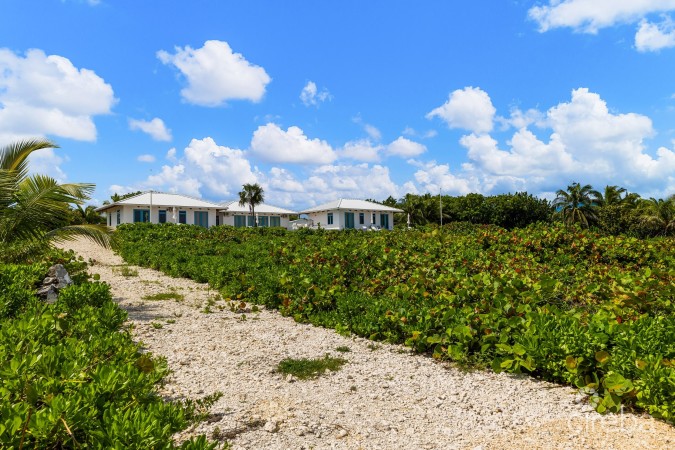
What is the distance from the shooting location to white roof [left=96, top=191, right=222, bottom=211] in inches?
1478

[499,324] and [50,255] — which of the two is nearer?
[499,324]

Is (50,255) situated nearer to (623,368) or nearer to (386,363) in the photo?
(386,363)

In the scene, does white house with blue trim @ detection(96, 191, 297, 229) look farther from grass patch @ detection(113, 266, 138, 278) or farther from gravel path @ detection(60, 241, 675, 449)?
gravel path @ detection(60, 241, 675, 449)

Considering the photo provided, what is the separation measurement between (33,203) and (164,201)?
104 feet

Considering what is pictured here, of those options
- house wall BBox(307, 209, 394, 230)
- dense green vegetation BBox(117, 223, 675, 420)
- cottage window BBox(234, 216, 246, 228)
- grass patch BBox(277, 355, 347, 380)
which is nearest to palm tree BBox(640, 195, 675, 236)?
house wall BBox(307, 209, 394, 230)

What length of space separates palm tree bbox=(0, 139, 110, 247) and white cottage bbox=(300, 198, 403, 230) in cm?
3552

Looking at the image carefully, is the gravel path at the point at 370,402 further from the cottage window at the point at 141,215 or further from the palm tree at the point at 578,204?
the palm tree at the point at 578,204

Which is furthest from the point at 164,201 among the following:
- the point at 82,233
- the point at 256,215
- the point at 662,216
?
the point at 662,216

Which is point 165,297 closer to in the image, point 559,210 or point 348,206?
point 348,206

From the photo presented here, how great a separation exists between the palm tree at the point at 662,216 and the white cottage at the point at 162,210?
38.8 meters

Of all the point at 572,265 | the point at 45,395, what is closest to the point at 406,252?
the point at 572,265

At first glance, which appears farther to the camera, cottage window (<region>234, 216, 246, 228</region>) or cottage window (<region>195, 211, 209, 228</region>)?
cottage window (<region>234, 216, 246, 228</region>)

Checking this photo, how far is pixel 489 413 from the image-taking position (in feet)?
13.8

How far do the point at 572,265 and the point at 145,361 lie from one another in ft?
29.2
